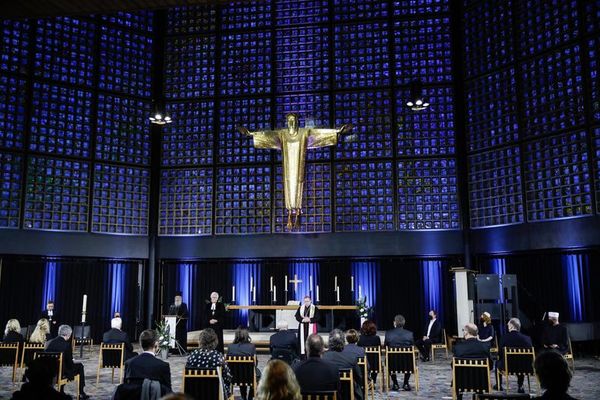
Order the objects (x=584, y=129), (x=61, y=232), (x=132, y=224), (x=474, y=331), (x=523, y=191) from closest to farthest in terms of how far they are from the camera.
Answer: (x=474, y=331) → (x=584, y=129) → (x=523, y=191) → (x=61, y=232) → (x=132, y=224)

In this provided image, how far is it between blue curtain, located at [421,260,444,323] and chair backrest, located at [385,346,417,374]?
7462 millimetres

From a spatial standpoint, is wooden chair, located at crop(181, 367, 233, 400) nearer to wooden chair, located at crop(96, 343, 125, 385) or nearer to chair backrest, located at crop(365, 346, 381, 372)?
chair backrest, located at crop(365, 346, 381, 372)

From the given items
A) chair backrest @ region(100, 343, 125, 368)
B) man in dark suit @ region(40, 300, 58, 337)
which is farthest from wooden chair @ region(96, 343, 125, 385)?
man in dark suit @ region(40, 300, 58, 337)

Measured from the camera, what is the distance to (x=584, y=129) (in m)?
13.6

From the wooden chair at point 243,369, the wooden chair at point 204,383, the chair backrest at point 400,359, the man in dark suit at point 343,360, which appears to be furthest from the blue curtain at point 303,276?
the wooden chair at point 204,383

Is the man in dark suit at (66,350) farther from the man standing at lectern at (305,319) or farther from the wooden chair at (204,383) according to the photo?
the man standing at lectern at (305,319)

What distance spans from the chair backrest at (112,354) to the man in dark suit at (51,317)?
5.06 metres

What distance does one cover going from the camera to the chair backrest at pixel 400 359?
28.6 feet

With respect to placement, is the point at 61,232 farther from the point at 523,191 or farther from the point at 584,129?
the point at 584,129

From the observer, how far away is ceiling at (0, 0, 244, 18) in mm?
5266

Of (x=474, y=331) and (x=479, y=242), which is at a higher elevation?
(x=479, y=242)

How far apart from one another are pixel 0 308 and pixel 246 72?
382 inches

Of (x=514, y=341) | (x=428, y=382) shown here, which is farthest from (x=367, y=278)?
(x=514, y=341)

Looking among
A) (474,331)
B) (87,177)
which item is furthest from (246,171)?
(474,331)
